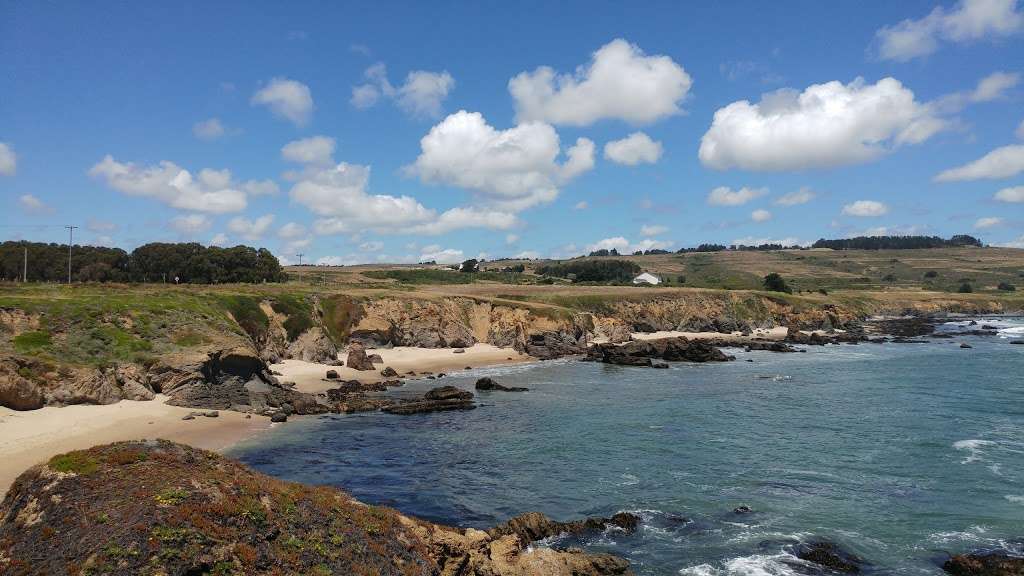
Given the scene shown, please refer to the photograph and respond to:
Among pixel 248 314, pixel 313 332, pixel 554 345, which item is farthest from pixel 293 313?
pixel 554 345

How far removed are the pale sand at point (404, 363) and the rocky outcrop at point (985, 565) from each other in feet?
142

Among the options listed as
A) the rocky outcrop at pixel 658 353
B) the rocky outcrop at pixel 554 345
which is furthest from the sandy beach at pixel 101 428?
the rocky outcrop at pixel 658 353

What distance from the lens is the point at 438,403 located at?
152 feet

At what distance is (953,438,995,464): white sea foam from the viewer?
104 ft

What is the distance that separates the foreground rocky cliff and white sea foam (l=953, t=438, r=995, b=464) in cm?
2721

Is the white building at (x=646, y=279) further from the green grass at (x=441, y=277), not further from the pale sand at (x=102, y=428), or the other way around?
the pale sand at (x=102, y=428)

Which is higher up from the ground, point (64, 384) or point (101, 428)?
point (64, 384)

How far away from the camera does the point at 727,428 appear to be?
1563 inches

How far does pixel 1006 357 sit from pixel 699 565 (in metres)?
80.0

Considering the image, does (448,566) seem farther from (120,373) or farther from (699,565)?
(120,373)

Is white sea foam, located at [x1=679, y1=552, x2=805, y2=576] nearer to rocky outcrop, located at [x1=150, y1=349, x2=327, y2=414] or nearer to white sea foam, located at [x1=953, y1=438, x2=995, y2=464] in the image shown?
white sea foam, located at [x1=953, y1=438, x2=995, y2=464]

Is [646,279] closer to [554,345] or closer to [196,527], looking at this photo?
[554,345]

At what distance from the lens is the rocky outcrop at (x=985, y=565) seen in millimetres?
19031

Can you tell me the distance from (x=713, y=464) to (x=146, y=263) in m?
101
